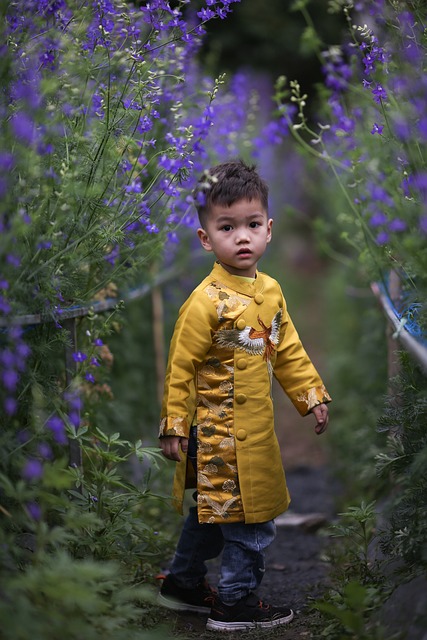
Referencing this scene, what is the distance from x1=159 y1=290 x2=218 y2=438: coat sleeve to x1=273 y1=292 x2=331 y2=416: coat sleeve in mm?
324

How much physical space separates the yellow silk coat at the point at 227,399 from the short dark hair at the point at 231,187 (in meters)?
0.24

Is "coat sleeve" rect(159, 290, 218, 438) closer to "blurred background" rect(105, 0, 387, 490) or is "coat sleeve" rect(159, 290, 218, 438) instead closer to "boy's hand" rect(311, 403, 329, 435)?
"boy's hand" rect(311, 403, 329, 435)

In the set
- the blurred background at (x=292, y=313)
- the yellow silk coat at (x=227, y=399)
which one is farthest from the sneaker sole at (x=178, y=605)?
the blurred background at (x=292, y=313)

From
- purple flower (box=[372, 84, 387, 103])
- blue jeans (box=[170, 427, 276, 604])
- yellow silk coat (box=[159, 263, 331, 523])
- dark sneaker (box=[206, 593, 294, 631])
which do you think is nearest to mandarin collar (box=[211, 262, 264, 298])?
yellow silk coat (box=[159, 263, 331, 523])

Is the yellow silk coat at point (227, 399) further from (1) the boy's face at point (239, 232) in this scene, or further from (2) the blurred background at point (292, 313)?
(2) the blurred background at point (292, 313)

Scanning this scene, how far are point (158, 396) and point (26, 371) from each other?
9.48 feet

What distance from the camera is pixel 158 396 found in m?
5.43

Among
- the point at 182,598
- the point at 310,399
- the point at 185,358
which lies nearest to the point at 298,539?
the point at 182,598

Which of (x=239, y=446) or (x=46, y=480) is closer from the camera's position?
(x=46, y=480)

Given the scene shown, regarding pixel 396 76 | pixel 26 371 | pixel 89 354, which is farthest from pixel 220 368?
pixel 396 76

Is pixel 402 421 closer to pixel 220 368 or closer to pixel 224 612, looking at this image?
pixel 220 368

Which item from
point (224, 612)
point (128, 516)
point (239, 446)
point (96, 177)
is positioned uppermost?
point (96, 177)

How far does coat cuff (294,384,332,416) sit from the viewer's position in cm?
298

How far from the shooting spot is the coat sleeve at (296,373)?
118 inches
